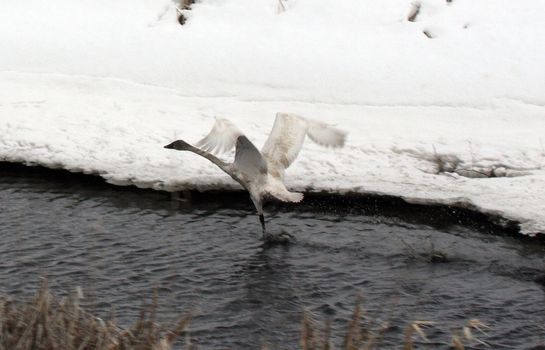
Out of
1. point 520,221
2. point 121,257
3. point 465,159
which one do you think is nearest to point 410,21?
point 465,159

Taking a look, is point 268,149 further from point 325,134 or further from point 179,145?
point 179,145

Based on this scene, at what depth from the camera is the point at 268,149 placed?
9508 mm

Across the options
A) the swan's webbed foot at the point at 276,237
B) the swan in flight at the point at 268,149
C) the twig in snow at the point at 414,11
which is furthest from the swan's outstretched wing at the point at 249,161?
the twig in snow at the point at 414,11

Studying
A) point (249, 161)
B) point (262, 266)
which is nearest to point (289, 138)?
point (249, 161)

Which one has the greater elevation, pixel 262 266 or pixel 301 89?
pixel 301 89

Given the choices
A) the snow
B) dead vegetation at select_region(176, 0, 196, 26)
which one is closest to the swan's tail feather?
Result: the snow

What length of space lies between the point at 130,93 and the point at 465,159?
18.9ft

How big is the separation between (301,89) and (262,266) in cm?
639

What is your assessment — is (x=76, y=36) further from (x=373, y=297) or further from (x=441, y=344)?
(x=441, y=344)

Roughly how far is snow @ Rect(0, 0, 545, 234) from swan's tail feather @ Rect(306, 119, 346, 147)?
1.21 m

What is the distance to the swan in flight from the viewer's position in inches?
362

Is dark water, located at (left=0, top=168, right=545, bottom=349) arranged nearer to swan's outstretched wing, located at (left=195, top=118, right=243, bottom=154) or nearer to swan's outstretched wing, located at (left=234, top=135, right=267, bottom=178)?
swan's outstretched wing, located at (left=234, top=135, right=267, bottom=178)

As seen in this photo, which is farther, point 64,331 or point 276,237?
point 276,237

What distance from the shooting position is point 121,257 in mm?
8695
